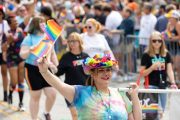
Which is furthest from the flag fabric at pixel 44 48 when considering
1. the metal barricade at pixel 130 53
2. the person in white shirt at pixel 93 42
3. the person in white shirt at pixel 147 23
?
the person in white shirt at pixel 147 23

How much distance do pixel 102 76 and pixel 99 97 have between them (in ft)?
0.63

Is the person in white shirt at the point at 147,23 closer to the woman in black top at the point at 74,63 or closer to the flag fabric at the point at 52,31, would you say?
the woman in black top at the point at 74,63

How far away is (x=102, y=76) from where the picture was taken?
18.0 feet

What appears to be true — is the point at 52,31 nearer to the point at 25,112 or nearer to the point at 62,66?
the point at 62,66

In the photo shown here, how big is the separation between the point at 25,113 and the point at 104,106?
18.4 ft

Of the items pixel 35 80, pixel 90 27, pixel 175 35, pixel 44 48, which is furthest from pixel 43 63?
pixel 175 35

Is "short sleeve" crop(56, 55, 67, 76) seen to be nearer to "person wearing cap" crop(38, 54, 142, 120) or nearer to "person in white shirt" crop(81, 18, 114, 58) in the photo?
"person in white shirt" crop(81, 18, 114, 58)

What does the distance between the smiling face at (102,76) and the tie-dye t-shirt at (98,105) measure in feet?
0.29

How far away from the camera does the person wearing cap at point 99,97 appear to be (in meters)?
5.41

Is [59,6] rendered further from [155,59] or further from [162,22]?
[155,59]

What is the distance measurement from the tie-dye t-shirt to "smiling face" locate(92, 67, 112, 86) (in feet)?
0.29

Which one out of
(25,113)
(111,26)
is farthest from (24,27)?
(111,26)

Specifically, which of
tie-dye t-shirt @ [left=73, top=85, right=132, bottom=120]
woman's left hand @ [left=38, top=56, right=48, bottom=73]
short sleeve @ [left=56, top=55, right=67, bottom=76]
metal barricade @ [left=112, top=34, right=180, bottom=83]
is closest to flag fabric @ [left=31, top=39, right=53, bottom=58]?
woman's left hand @ [left=38, top=56, right=48, bottom=73]

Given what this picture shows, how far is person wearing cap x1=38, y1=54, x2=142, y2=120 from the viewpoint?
541 cm
